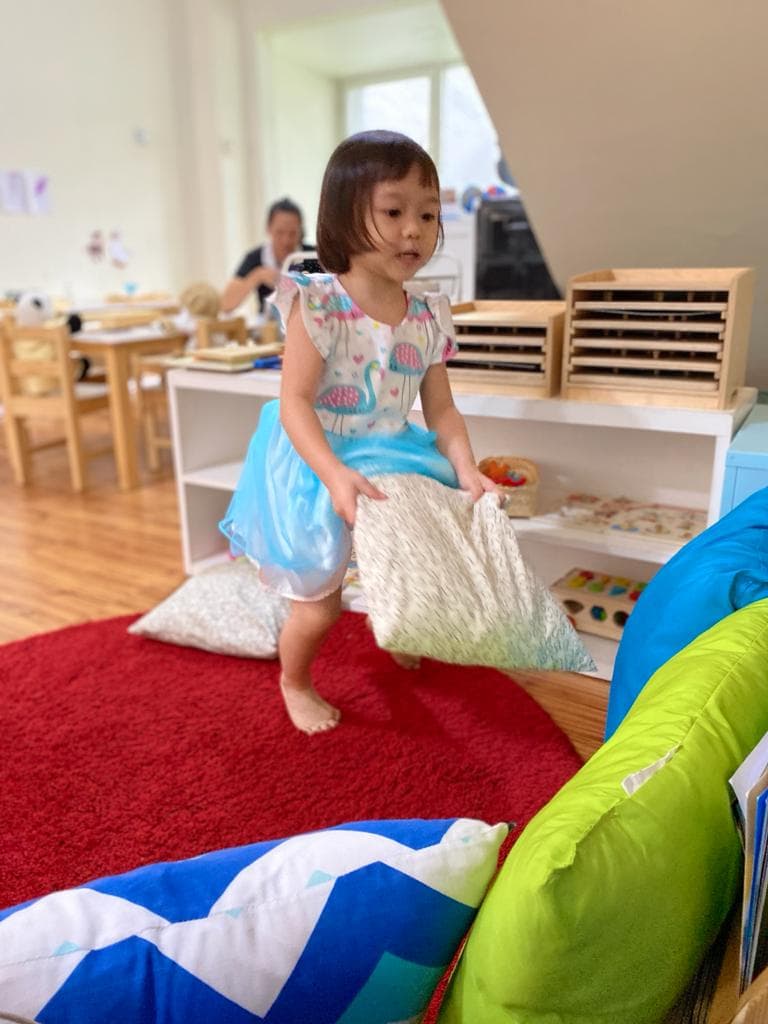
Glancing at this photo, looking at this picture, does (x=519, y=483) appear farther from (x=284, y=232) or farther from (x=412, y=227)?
(x=284, y=232)

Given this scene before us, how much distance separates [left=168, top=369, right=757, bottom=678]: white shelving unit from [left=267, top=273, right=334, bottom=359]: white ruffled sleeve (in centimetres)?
49

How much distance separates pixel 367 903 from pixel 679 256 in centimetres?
202

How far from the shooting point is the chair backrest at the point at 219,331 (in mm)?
3031

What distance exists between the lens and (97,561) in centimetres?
253

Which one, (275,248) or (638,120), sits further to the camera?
(275,248)

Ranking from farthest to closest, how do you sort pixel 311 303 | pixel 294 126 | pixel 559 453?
1. pixel 294 126
2. pixel 559 453
3. pixel 311 303

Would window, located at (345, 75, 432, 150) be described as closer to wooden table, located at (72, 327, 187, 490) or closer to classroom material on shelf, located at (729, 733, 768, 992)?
wooden table, located at (72, 327, 187, 490)

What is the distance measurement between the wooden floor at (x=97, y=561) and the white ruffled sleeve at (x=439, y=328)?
0.73 meters

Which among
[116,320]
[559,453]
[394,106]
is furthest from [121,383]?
[394,106]

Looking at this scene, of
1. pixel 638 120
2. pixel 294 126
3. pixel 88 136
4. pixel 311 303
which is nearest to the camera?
pixel 311 303

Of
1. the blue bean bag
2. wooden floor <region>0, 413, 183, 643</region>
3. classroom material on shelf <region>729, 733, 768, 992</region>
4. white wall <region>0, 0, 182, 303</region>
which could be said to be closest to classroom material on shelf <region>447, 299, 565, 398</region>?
the blue bean bag

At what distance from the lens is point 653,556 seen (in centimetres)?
166

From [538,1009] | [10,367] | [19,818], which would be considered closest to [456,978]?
[538,1009]

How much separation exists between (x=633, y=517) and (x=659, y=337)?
40 cm
